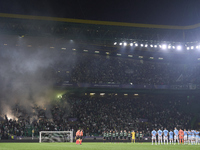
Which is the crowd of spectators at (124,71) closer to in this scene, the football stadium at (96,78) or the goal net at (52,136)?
the football stadium at (96,78)

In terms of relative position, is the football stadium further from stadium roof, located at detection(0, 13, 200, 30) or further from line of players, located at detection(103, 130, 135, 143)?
line of players, located at detection(103, 130, 135, 143)

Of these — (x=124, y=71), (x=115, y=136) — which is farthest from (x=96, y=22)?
(x=115, y=136)

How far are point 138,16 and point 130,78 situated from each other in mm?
14383

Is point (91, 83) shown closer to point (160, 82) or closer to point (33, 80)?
point (33, 80)

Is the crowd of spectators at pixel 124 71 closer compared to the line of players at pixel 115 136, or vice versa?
the line of players at pixel 115 136

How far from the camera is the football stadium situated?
43.2 metres

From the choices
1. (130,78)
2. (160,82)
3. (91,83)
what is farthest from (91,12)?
(160,82)

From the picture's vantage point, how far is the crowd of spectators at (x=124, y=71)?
51.7 metres

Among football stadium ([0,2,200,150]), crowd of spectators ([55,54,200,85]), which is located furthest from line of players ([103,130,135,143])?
crowd of spectators ([55,54,200,85])

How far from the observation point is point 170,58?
2328 inches

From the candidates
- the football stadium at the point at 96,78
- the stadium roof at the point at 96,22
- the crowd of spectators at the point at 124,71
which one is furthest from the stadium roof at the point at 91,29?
the crowd of spectators at the point at 124,71

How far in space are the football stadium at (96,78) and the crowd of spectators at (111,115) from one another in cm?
16

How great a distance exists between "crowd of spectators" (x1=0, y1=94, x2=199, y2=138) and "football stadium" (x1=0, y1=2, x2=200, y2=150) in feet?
0.53

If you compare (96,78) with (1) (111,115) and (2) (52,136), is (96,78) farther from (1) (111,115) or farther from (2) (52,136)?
(2) (52,136)
